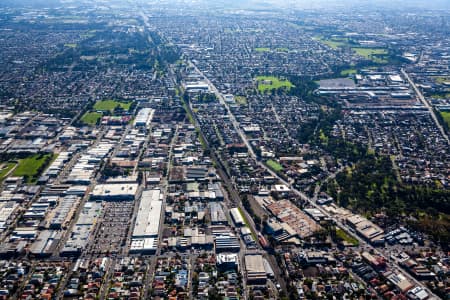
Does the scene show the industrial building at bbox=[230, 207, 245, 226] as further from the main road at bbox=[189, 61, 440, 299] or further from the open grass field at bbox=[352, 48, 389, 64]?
the open grass field at bbox=[352, 48, 389, 64]

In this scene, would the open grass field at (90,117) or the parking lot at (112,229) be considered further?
the open grass field at (90,117)

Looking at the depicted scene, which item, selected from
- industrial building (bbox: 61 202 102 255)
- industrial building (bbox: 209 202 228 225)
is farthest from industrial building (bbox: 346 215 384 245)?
industrial building (bbox: 61 202 102 255)

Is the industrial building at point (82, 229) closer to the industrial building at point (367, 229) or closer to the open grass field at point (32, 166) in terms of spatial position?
the open grass field at point (32, 166)

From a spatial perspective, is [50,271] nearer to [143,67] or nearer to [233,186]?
[233,186]

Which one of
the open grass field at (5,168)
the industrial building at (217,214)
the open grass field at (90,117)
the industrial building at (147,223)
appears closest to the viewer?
the industrial building at (147,223)

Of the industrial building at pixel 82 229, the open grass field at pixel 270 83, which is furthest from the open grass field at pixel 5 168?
the open grass field at pixel 270 83
